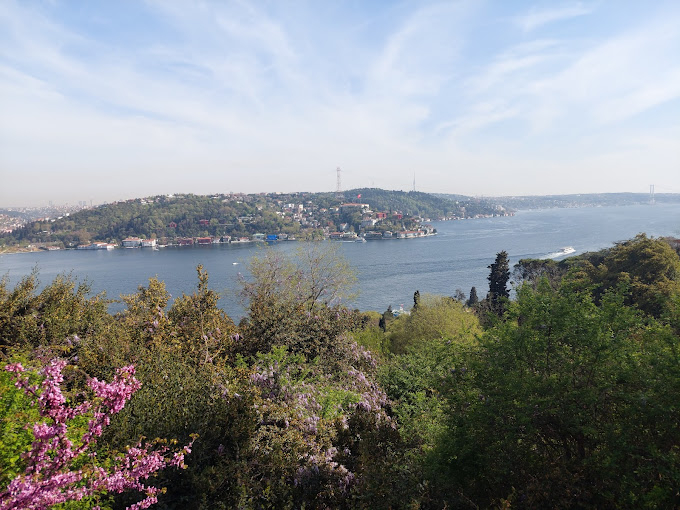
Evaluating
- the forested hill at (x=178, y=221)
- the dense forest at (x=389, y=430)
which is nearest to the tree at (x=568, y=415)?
the dense forest at (x=389, y=430)

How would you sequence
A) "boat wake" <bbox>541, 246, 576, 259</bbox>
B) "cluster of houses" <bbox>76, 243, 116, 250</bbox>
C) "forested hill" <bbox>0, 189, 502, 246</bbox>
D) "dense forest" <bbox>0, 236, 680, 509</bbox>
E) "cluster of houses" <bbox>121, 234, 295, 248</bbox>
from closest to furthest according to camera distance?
"dense forest" <bbox>0, 236, 680, 509</bbox>
"boat wake" <bbox>541, 246, 576, 259</bbox>
"cluster of houses" <bbox>76, 243, 116, 250</bbox>
"cluster of houses" <bbox>121, 234, 295, 248</bbox>
"forested hill" <bbox>0, 189, 502, 246</bbox>

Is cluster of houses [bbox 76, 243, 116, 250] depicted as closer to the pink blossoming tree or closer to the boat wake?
the boat wake

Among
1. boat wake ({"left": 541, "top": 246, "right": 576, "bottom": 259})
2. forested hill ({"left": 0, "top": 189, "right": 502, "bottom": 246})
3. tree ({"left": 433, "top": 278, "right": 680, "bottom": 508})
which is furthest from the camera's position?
forested hill ({"left": 0, "top": 189, "right": 502, "bottom": 246})

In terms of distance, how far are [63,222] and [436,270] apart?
294 ft

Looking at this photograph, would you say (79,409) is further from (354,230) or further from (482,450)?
(354,230)

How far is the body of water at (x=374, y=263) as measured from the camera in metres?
44.7

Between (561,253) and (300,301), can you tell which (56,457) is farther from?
(561,253)

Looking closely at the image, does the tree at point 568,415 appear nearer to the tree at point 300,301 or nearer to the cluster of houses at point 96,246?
the tree at point 300,301

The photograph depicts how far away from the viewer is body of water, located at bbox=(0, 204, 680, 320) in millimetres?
44688

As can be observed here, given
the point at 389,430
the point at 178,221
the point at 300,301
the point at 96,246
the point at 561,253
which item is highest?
the point at 178,221

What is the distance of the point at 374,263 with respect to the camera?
61688mm

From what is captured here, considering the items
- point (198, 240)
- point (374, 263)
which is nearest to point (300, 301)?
point (374, 263)

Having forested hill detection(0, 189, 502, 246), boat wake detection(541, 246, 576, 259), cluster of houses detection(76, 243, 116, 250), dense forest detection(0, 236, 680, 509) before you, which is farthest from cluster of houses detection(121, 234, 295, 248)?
dense forest detection(0, 236, 680, 509)

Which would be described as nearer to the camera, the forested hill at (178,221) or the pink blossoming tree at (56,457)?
the pink blossoming tree at (56,457)
